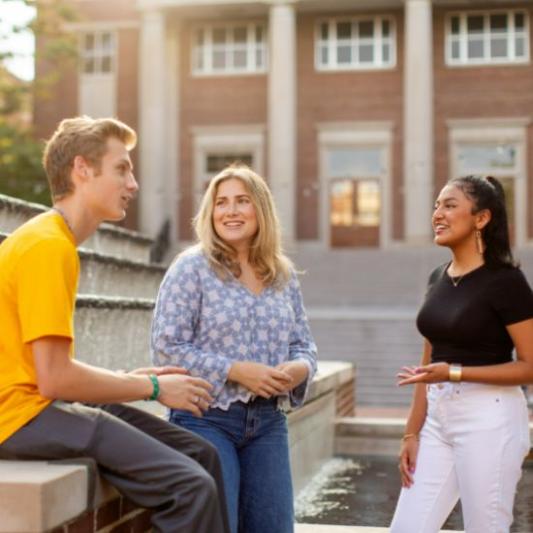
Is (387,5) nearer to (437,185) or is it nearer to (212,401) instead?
(437,185)

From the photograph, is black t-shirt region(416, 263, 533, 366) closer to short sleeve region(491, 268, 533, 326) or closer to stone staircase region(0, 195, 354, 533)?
short sleeve region(491, 268, 533, 326)

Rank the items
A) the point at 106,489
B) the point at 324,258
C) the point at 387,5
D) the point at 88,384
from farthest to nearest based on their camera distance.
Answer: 1. the point at 387,5
2. the point at 324,258
3. the point at 106,489
4. the point at 88,384

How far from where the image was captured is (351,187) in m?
30.8

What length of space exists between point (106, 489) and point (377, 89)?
28316 mm

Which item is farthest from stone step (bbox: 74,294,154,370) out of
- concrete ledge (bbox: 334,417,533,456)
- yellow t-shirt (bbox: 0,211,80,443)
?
yellow t-shirt (bbox: 0,211,80,443)

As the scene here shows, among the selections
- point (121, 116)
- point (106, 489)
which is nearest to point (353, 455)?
point (106, 489)

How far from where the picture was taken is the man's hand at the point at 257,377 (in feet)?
10.5

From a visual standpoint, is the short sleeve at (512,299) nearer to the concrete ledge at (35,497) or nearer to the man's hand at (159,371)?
the man's hand at (159,371)

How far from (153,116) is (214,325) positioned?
27481mm

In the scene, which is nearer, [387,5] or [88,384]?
[88,384]

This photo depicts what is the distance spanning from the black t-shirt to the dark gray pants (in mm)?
1284

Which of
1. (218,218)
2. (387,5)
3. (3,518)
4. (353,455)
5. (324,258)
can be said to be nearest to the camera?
(3,518)

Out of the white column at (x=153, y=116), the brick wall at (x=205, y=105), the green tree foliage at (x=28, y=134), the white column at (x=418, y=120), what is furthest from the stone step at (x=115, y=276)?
the brick wall at (x=205, y=105)

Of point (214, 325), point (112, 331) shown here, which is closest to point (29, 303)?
point (214, 325)
